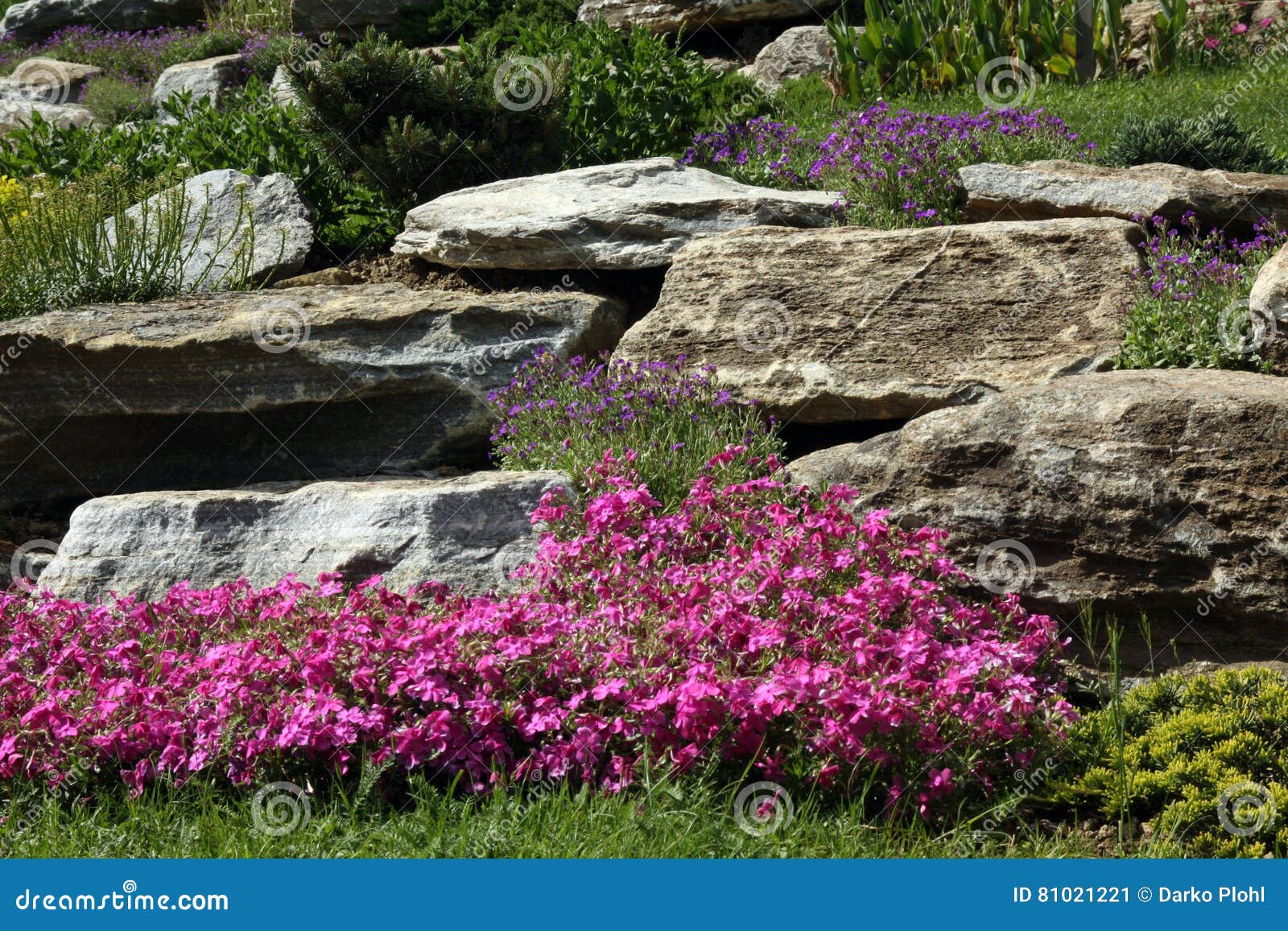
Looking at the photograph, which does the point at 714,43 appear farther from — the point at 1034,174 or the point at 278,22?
the point at 1034,174

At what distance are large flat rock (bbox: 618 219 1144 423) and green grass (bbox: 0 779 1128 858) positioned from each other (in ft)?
9.70

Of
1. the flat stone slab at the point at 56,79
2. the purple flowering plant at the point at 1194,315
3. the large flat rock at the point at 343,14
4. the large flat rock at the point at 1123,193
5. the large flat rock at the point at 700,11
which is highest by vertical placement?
the large flat rock at the point at 343,14

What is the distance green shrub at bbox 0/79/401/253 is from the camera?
9055mm

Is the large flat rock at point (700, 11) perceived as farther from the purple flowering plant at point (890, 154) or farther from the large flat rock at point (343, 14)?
the purple flowering plant at point (890, 154)

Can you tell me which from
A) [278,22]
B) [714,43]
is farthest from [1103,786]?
[278,22]

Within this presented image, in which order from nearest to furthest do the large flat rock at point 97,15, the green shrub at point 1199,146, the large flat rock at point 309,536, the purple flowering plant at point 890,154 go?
1. the large flat rock at point 309,536
2. the purple flowering plant at point 890,154
3. the green shrub at point 1199,146
4. the large flat rock at point 97,15

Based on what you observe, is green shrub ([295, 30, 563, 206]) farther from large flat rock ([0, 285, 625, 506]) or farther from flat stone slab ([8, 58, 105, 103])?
flat stone slab ([8, 58, 105, 103])

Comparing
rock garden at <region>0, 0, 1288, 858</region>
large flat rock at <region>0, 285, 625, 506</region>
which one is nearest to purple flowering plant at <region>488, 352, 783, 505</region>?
rock garden at <region>0, 0, 1288, 858</region>

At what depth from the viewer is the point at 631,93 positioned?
10.2 m

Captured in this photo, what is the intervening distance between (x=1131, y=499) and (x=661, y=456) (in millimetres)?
2155

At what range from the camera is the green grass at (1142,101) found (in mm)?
9391

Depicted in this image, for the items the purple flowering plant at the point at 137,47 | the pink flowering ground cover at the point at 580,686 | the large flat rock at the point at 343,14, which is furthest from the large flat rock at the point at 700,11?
the pink flowering ground cover at the point at 580,686

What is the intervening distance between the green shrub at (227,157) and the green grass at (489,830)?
572 cm

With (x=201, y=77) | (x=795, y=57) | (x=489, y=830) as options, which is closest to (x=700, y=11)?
(x=795, y=57)
